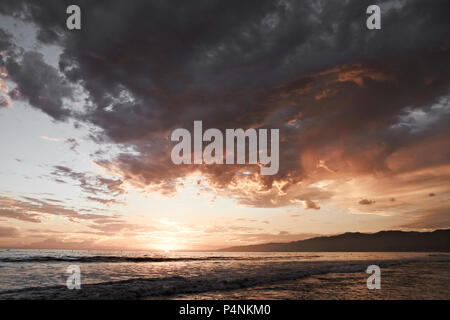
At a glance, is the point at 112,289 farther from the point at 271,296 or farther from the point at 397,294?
the point at 397,294

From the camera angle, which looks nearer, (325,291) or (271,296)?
(271,296)

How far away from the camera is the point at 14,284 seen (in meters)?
21.1
